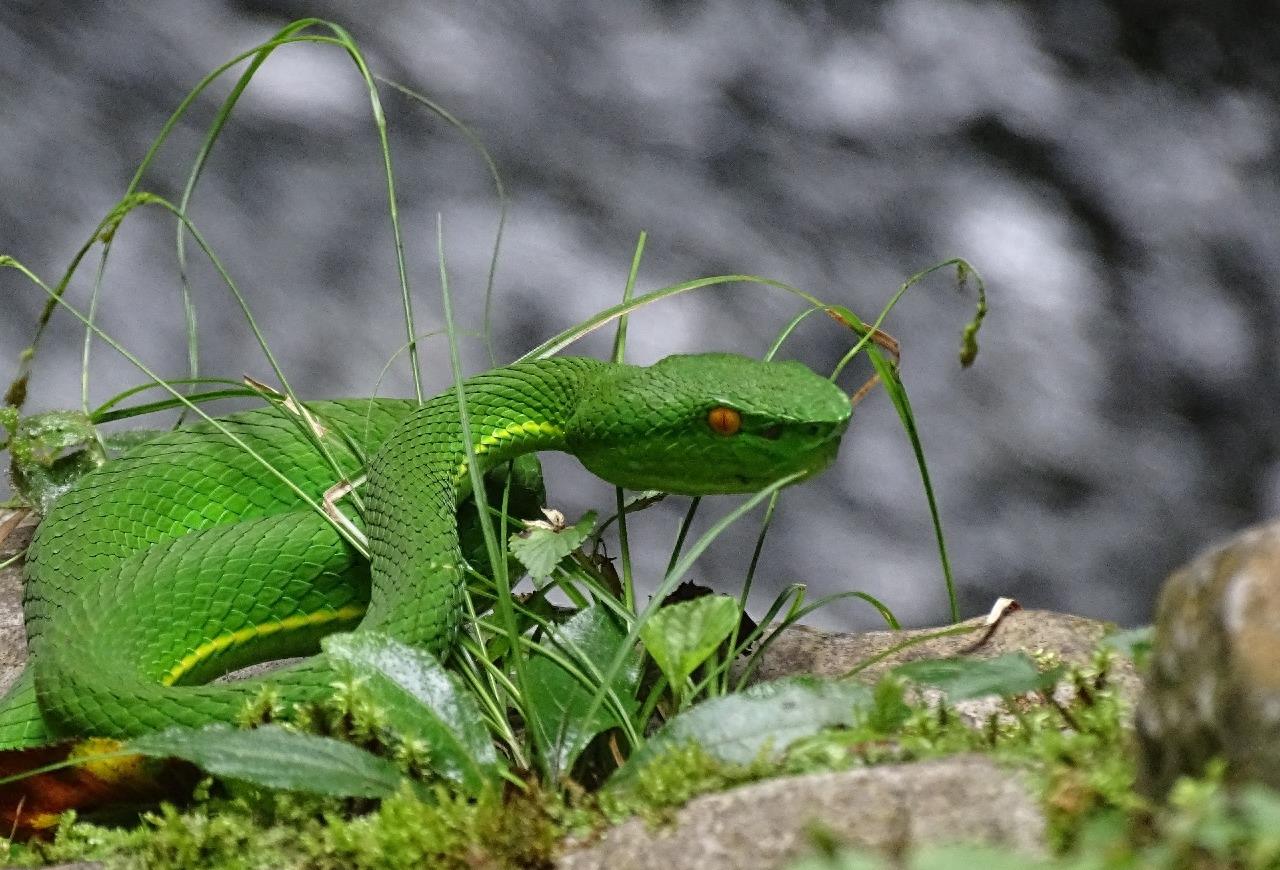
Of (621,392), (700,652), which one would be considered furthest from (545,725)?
(621,392)

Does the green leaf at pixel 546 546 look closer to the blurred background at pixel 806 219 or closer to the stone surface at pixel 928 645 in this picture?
the stone surface at pixel 928 645

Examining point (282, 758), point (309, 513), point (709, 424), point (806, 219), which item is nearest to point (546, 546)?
point (709, 424)

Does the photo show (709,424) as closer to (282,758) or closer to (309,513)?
(309,513)

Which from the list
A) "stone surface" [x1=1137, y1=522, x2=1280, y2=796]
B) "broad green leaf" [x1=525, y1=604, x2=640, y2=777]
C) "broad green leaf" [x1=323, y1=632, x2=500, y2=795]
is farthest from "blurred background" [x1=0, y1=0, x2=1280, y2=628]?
"stone surface" [x1=1137, y1=522, x2=1280, y2=796]

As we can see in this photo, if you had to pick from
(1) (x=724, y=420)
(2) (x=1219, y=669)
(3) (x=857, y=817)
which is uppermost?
(2) (x=1219, y=669)

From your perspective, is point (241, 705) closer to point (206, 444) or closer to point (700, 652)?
point (700, 652)

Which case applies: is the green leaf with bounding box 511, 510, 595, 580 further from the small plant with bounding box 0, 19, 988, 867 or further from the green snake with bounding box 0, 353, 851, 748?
the green snake with bounding box 0, 353, 851, 748
